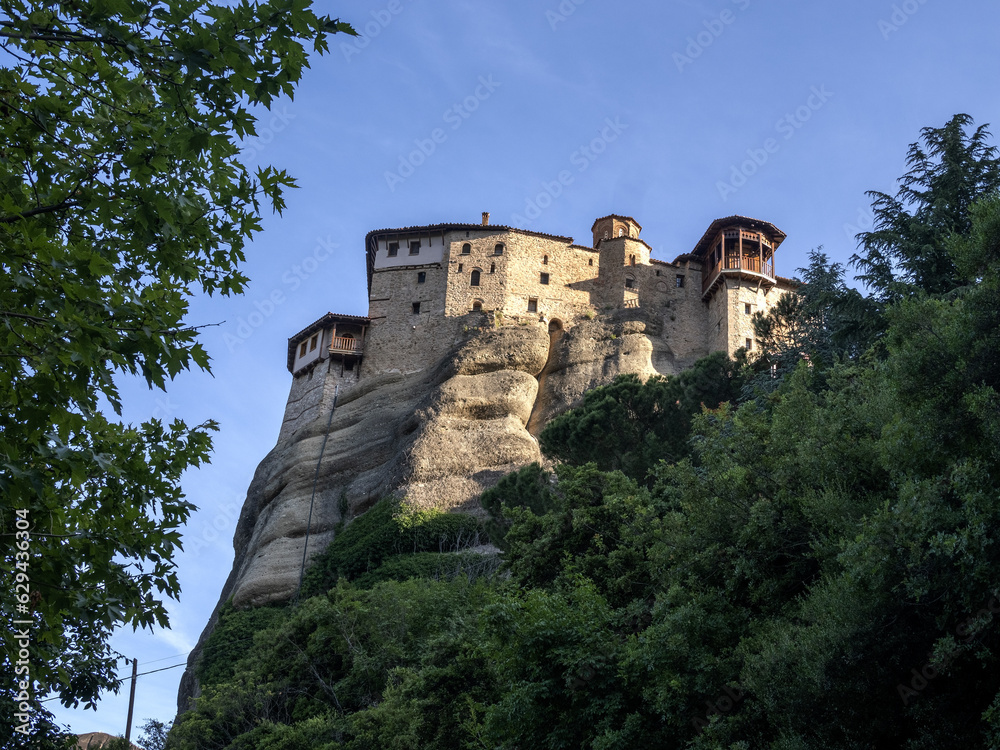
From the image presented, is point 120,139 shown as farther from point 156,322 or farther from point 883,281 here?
point 883,281

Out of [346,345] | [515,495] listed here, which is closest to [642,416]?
[515,495]

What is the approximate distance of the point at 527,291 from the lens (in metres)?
52.0

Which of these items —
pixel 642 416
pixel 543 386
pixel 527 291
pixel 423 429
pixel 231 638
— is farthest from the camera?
pixel 527 291

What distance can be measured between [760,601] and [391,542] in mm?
24583

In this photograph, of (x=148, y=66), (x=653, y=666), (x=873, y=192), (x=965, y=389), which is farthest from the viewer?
(x=873, y=192)

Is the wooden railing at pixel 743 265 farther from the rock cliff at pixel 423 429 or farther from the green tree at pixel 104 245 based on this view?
the green tree at pixel 104 245

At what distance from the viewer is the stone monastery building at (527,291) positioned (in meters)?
49.6

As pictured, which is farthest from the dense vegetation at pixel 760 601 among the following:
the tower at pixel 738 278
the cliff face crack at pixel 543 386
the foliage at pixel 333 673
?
the tower at pixel 738 278

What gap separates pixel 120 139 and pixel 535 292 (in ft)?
150

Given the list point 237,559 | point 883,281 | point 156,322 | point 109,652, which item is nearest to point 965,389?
point 156,322

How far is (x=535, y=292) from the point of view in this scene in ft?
171

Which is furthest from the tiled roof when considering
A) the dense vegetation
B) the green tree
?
the green tree

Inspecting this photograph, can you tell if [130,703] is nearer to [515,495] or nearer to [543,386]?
[515,495]

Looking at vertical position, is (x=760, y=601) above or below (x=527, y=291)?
below
